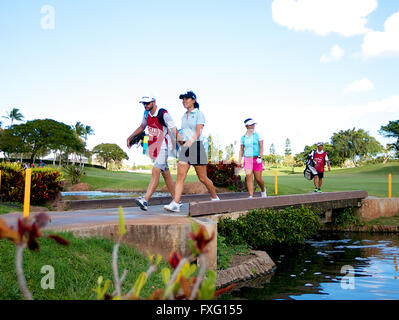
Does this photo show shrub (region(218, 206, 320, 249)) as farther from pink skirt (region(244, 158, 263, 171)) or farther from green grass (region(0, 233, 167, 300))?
green grass (region(0, 233, 167, 300))

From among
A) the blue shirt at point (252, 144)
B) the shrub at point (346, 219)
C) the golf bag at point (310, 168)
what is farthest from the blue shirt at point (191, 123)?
the shrub at point (346, 219)

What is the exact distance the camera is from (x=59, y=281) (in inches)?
164

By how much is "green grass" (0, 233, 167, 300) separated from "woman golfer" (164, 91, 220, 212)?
6.58 ft

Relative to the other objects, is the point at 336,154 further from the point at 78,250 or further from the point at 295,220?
the point at 78,250

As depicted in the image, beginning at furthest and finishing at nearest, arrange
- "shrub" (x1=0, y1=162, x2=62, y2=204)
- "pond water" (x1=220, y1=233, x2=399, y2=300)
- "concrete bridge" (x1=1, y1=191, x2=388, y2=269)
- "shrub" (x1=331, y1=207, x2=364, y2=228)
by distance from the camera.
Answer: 1. "shrub" (x1=331, y1=207, x2=364, y2=228)
2. "shrub" (x1=0, y1=162, x2=62, y2=204)
3. "pond water" (x1=220, y1=233, x2=399, y2=300)
4. "concrete bridge" (x1=1, y1=191, x2=388, y2=269)

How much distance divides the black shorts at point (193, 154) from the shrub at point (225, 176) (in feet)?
41.1

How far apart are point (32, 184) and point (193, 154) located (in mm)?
6883

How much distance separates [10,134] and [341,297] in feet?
210

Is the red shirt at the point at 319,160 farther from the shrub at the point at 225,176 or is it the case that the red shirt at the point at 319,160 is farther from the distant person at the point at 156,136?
the distant person at the point at 156,136

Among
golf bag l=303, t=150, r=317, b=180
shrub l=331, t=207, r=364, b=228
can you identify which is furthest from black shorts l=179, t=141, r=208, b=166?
shrub l=331, t=207, r=364, b=228

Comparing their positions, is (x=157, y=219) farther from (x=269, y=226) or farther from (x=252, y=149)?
(x=252, y=149)

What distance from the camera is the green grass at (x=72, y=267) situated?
3914 millimetres

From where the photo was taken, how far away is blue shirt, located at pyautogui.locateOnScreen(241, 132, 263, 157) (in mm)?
9992

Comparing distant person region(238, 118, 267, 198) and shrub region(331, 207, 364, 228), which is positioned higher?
distant person region(238, 118, 267, 198)
